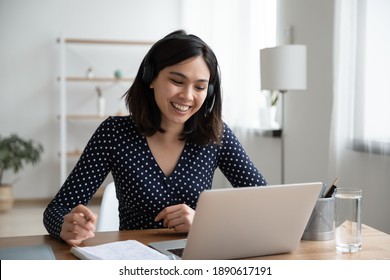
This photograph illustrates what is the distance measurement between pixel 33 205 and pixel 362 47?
3.79 m

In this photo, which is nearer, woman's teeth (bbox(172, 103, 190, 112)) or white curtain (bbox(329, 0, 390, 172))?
woman's teeth (bbox(172, 103, 190, 112))

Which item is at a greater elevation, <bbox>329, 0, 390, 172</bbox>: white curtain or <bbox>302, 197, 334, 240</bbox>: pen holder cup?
<bbox>329, 0, 390, 172</bbox>: white curtain

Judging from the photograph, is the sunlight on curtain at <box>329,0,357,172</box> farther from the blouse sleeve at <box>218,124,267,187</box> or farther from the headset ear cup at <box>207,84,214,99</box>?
the headset ear cup at <box>207,84,214,99</box>

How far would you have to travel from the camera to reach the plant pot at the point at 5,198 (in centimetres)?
482

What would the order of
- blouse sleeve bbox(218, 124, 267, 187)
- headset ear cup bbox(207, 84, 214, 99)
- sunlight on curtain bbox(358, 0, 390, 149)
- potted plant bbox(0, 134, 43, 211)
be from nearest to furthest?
1. headset ear cup bbox(207, 84, 214, 99)
2. blouse sleeve bbox(218, 124, 267, 187)
3. sunlight on curtain bbox(358, 0, 390, 149)
4. potted plant bbox(0, 134, 43, 211)

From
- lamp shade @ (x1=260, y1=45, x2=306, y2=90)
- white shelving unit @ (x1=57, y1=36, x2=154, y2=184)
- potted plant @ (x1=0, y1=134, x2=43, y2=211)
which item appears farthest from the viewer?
white shelving unit @ (x1=57, y1=36, x2=154, y2=184)

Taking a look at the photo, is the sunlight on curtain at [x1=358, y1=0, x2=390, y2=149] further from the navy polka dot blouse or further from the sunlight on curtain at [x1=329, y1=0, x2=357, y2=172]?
the navy polka dot blouse

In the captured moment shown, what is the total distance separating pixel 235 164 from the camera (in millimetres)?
1617

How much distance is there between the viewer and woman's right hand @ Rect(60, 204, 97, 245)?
1148mm

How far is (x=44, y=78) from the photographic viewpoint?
5.31m

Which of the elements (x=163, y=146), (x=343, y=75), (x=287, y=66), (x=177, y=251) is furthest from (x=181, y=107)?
(x=287, y=66)

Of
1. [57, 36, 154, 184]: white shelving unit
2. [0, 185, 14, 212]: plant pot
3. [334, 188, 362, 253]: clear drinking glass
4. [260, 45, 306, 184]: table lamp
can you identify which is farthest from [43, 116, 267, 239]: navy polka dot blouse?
[57, 36, 154, 184]: white shelving unit

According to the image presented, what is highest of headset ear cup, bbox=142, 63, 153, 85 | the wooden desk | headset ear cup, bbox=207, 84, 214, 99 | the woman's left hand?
headset ear cup, bbox=142, 63, 153, 85
